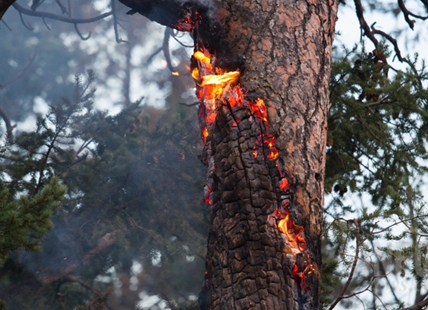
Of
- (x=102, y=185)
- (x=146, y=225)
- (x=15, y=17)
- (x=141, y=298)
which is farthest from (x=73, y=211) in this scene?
(x=15, y=17)

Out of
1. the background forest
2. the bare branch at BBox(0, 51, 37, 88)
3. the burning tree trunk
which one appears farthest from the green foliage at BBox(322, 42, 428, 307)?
the bare branch at BBox(0, 51, 37, 88)

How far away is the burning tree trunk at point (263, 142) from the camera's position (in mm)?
1931

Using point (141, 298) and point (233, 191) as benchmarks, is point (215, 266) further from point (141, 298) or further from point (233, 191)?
point (141, 298)

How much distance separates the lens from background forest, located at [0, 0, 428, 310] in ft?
11.3

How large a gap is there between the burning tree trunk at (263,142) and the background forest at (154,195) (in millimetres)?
616

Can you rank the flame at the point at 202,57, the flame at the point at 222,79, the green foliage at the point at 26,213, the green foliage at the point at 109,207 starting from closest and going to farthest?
the flame at the point at 222,79 → the flame at the point at 202,57 → the green foliage at the point at 26,213 → the green foliage at the point at 109,207

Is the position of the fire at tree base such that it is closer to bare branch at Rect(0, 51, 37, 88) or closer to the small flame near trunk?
the small flame near trunk

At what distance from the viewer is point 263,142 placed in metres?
2.16

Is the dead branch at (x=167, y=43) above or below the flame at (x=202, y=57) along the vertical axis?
above

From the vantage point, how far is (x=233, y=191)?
2082mm

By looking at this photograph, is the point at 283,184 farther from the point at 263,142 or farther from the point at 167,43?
the point at 167,43

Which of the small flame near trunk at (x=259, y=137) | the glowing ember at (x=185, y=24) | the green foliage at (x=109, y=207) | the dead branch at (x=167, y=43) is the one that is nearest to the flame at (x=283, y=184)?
the small flame near trunk at (x=259, y=137)

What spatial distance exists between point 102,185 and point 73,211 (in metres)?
0.66

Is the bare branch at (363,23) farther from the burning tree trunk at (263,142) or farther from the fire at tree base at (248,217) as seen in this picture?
the fire at tree base at (248,217)
